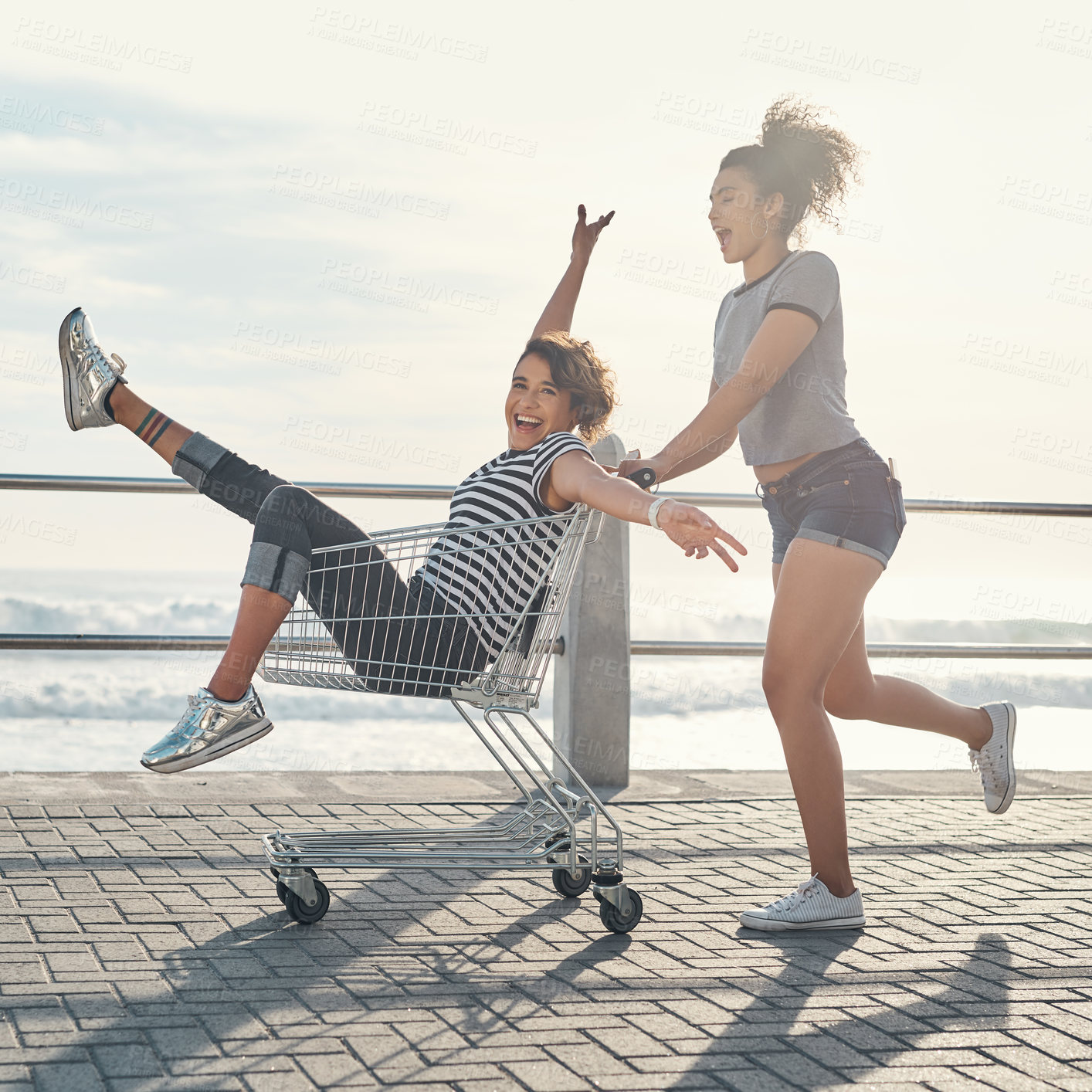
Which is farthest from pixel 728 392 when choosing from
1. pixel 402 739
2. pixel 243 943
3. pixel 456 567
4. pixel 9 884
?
pixel 402 739

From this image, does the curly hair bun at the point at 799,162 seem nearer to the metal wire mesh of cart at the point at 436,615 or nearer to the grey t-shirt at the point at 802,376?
the grey t-shirt at the point at 802,376

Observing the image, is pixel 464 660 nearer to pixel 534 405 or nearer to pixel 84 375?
pixel 534 405

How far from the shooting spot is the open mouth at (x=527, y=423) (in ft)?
13.8

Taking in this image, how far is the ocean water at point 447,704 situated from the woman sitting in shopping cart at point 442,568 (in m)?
2.13

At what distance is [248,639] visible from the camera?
12.2 ft

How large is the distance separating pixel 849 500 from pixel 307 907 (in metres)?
1.91

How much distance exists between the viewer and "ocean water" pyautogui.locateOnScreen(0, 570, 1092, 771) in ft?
43.9

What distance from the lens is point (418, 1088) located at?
2.54 m

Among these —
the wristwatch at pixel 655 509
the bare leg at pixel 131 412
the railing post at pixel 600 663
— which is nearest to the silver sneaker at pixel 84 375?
the bare leg at pixel 131 412

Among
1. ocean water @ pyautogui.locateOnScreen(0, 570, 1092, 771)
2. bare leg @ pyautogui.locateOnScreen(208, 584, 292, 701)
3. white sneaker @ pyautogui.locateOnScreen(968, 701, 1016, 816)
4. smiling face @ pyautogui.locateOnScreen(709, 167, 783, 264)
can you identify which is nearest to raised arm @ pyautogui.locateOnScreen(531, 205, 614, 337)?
smiling face @ pyautogui.locateOnScreen(709, 167, 783, 264)

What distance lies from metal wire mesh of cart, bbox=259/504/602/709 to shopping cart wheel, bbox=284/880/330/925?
1.85 ft

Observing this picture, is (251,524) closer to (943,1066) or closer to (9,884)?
(9,884)

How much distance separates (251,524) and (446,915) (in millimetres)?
1337

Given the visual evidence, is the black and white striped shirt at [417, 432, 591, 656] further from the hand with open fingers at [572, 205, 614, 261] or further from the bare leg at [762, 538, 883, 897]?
the hand with open fingers at [572, 205, 614, 261]
